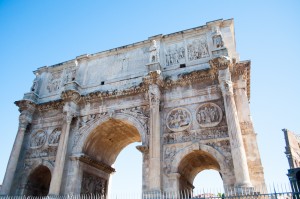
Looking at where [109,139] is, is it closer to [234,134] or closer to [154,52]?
[154,52]

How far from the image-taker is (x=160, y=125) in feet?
37.3

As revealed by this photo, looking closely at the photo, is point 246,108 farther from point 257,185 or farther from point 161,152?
point 161,152

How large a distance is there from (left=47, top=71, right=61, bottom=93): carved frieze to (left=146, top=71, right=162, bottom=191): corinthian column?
6.32 meters

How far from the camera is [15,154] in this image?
12.9m

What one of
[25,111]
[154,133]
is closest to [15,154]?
[25,111]

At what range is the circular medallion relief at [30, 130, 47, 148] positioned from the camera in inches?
531

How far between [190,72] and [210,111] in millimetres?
1981

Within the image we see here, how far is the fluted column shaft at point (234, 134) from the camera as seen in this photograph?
8797 millimetres

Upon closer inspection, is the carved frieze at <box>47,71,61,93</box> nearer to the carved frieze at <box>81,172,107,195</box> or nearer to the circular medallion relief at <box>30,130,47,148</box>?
the circular medallion relief at <box>30,130,47,148</box>

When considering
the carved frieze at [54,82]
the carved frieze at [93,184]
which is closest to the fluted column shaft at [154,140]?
the carved frieze at [93,184]

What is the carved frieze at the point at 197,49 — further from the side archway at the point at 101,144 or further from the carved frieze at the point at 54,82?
the carved frieze at the point at 54,82

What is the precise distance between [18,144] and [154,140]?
23.8 feet

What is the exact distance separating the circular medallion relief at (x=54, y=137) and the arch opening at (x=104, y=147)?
1688 millimetres

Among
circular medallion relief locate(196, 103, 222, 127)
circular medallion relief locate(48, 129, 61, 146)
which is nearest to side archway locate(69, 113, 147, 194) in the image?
circular medallion relief locate(48, 129, 61, 146)
